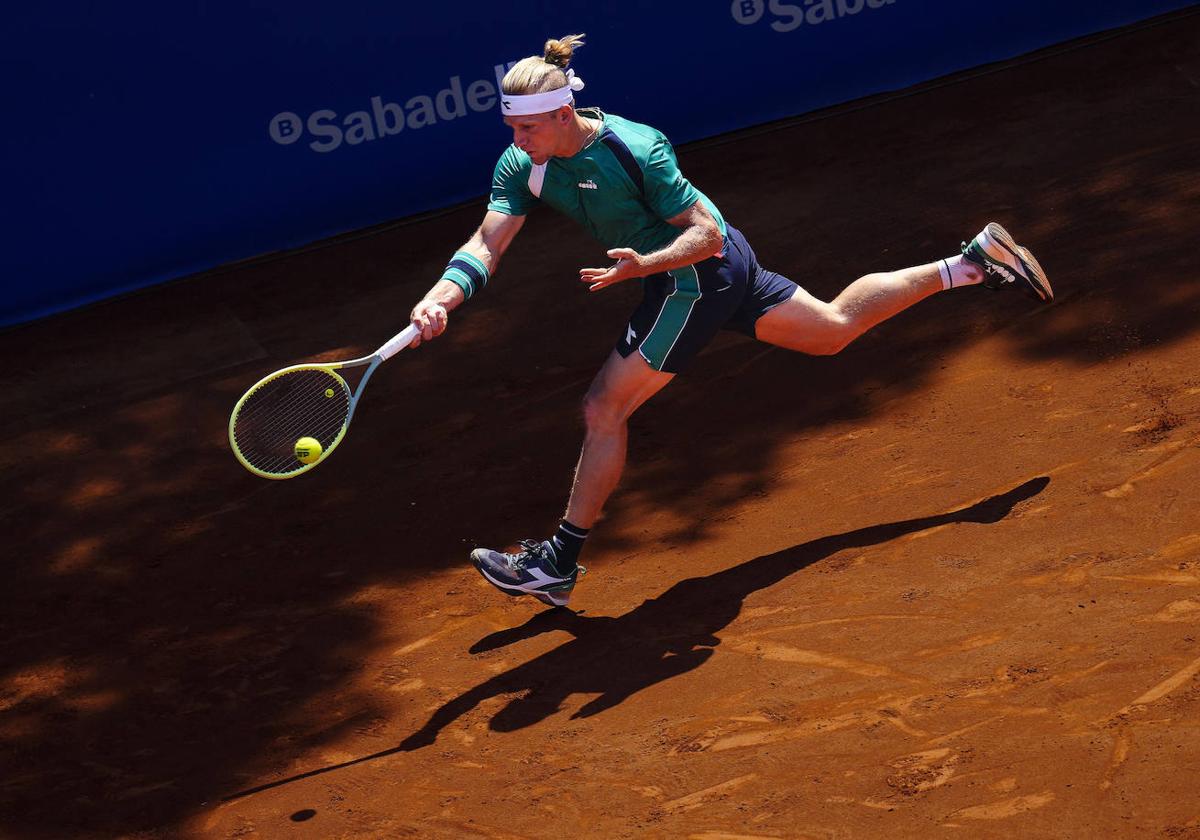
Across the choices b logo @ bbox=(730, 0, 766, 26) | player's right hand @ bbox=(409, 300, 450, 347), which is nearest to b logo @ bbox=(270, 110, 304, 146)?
b logo @ bbox=(730, 0, 766, 26)

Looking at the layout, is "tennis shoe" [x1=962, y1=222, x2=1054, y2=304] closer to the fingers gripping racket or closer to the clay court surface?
the clay court surface

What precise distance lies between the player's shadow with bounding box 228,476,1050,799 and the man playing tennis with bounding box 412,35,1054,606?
0.22m

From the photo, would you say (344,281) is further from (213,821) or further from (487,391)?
(213,821)

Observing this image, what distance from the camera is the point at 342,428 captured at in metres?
4.78

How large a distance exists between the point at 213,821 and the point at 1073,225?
17.8 ft

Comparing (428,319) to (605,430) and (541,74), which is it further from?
(541,74)

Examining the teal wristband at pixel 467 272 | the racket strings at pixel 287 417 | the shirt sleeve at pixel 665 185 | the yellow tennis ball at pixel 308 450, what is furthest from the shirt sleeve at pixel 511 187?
the yellow tennis ball at pixel 308 450

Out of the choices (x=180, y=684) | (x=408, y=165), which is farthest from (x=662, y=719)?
(x=408, y=165)

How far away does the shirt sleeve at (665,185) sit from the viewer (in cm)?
488

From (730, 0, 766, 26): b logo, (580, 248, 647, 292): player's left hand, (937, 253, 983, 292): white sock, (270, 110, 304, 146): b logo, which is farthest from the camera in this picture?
(730, 0, 766, 26): b logo

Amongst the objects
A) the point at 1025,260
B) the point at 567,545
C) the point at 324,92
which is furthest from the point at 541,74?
the point at 324,92

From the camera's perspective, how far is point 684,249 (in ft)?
15.8

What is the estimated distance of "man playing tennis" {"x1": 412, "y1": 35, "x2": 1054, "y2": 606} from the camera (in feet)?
15.9

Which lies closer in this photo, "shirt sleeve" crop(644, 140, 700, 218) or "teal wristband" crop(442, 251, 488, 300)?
"shirt sleeve" crop(644, 140, 700, 218)
